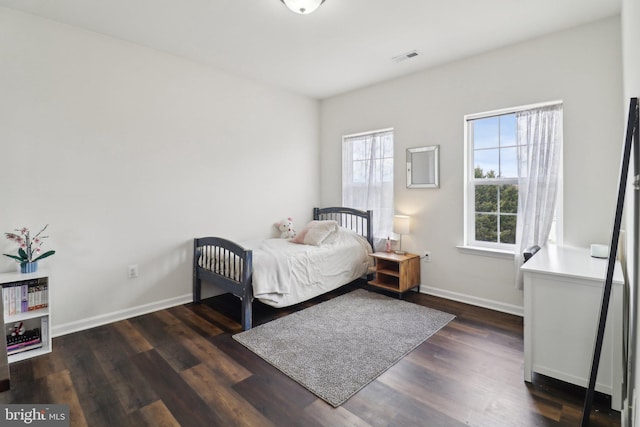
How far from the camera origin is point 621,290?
66.8 inches

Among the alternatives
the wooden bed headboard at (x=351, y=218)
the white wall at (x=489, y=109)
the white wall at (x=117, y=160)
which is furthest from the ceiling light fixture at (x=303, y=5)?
the wooden bed headboard at (x=351, y=218)

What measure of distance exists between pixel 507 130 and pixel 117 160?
149 inches

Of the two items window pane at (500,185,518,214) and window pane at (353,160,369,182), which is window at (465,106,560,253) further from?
window pane at (353,160,369,182)

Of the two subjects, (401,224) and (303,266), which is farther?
(401,224)

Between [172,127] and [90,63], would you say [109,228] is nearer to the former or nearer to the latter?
[172,127]

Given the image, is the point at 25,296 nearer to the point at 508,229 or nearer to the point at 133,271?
the point at 133,271

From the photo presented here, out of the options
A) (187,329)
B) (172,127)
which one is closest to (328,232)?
(187,329)

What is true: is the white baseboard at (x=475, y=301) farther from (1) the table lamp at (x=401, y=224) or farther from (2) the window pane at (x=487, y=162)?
(2) the window pane at (x=487, y=162)

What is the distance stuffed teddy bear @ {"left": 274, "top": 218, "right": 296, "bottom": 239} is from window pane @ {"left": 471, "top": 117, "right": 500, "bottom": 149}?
240cm

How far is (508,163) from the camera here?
10.5 ft

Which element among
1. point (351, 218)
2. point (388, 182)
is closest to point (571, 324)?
point (388, 182)

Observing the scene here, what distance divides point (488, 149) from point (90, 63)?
12.7 ft

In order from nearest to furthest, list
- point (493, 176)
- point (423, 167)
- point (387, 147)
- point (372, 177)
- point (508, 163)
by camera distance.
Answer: point (508, 163) → point (493, 176) → point (423, 167) → point (387, 147) → point (372, 177)

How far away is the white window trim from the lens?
9.26 feet
